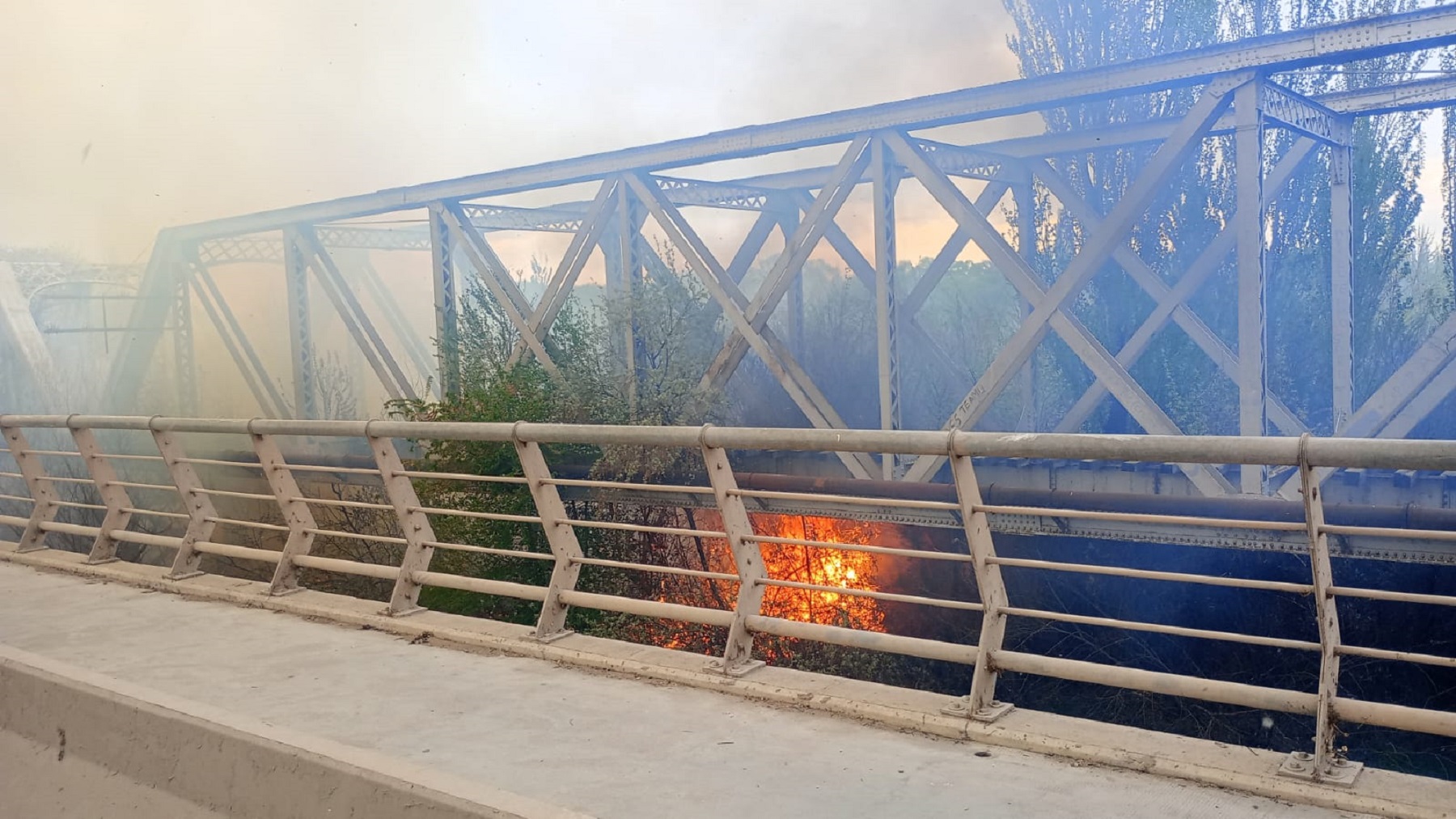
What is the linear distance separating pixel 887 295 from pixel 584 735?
7.95 m

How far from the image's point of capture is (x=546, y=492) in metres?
6.23

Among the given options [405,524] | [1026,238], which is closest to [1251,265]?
[1026,238]

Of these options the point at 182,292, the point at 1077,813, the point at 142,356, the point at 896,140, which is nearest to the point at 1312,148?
the point at 896,140

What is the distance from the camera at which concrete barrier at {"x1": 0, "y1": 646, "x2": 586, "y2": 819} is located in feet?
13.9

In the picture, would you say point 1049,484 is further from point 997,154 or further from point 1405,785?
point 1405,785

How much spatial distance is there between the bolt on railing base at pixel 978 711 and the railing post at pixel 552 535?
7.11 ft

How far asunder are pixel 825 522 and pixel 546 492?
8.65m

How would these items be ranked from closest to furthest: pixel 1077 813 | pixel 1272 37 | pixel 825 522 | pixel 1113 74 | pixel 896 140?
pixel 1077 813, pixel 1272 37, pixel 1113 74, pixel 896 140, pixel 825 522

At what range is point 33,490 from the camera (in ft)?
33.5

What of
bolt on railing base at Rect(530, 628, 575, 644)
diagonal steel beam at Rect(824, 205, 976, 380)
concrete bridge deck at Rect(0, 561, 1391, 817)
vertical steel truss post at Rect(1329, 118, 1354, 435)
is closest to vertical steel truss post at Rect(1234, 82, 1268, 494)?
vertical steel truss post at Rect(1329, 118, 1354, 435)

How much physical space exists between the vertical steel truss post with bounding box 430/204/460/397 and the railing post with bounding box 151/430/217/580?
7238mm

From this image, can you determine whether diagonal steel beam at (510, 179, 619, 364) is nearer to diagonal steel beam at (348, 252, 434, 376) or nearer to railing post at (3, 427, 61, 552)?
railing post at (3, 427, 61, 552)

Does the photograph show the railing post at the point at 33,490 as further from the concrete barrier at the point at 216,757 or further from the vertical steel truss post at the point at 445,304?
the vertical steel truss post at the point at 445,304

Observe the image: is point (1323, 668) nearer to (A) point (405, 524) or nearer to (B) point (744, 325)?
(A) point (405, 524)
